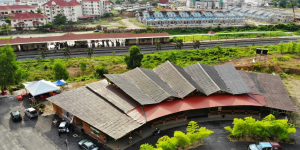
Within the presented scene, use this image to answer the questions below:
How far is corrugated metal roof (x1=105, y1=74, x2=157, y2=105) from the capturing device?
2792cm

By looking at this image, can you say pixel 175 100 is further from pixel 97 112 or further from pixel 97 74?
pixel 97 74

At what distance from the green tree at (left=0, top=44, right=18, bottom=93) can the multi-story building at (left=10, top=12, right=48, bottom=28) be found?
198 feet

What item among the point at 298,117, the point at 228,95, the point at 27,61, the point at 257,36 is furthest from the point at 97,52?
the point at 257,36

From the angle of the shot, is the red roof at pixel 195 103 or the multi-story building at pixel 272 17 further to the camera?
the multi-story building at pixel 272 17

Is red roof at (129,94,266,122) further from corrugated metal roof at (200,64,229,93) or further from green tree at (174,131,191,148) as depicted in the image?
green tree at (174,131,191,148)

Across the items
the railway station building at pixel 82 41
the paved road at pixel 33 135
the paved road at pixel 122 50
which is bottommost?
the paved road at pixel 33 135

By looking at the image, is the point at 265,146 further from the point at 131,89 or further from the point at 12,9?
the point at 12,9

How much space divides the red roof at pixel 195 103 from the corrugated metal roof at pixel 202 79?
0.98 meters

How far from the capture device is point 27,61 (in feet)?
178

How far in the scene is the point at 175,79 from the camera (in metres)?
33.0

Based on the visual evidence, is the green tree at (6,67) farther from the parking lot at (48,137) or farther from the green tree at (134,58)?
the green tree at (134,58)

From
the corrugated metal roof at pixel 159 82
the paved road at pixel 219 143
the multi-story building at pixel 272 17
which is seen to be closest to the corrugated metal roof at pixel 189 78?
the corrugated metal roof at pixel 159 82

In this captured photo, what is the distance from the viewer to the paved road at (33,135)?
24.2m

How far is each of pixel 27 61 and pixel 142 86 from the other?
117 ft
